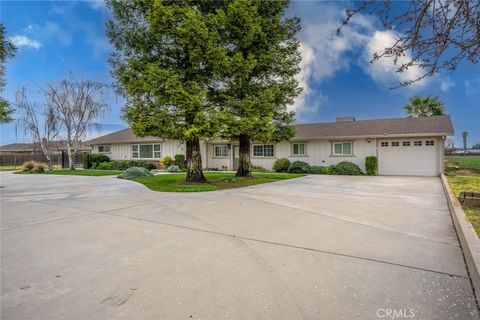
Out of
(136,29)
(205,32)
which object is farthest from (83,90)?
(205,32)

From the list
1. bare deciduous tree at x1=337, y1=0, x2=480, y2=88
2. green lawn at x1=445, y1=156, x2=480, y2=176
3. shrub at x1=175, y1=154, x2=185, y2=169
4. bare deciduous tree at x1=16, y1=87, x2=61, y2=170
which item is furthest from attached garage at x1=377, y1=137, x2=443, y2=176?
bare deciduous tree at x1=16, y1=87, x2=61, y2=170

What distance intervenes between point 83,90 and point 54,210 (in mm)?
22756

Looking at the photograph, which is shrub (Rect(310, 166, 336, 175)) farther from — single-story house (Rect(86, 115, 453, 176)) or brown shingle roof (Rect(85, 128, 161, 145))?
brown shingle roof (Rect(85, 128, 161, 145))

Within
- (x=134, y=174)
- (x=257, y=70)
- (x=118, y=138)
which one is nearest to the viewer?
(x=257, y=70)

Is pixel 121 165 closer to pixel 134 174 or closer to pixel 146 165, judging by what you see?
pixel 146 165

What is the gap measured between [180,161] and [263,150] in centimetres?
725

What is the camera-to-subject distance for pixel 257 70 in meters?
13.9

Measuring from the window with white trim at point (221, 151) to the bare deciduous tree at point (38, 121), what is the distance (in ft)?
49.7

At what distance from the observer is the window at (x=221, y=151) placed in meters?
24.5

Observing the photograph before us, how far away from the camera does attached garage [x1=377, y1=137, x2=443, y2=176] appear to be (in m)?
16.9

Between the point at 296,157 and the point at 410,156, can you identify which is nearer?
the point at 410,156

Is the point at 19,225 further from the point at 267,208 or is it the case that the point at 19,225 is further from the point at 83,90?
the point at 83,90

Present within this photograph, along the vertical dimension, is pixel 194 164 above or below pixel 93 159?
below

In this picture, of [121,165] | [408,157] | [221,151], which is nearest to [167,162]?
[121,165]
